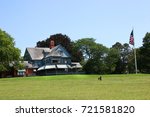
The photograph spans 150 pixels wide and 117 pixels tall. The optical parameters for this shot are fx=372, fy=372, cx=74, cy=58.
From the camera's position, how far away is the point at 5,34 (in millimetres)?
86125

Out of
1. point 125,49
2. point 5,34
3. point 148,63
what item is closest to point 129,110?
point 5,34

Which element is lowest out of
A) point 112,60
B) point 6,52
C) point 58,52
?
point 112,60

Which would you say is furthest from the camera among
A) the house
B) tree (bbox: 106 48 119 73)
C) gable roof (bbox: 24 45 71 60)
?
gable roof (bbox: 24 45 71 60)

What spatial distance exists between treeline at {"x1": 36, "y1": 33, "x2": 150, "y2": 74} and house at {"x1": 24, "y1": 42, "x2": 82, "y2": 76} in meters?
4.50

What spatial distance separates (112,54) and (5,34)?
37.0 m

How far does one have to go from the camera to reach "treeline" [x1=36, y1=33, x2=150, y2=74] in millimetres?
103688

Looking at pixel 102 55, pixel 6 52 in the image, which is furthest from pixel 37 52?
pixel 6 52

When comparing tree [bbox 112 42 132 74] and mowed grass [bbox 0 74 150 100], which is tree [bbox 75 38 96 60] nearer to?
tree [bbox 112 42 132 74]

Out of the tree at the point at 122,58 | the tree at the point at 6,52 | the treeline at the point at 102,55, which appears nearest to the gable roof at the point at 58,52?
→ the treeline at the point at 102,55

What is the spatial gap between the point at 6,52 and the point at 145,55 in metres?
41.4

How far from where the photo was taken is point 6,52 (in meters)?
82.0

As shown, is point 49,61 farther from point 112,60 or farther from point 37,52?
point 112,60

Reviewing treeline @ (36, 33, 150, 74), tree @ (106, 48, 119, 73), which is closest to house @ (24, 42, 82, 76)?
treeline @ (36, 33, 150, 74)

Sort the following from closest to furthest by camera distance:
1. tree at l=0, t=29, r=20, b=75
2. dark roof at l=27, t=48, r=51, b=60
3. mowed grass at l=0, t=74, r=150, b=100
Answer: mowed grass at l=0, t=74, r=150, b=100 < tree at l=0, t=29, r=20, b=75 < dark roof at l=27, t=48, r=51, b=60
